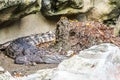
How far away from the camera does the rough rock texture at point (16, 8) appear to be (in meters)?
7.03

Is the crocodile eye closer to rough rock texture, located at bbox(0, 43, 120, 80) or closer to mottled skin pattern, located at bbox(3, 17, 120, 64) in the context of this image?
mottled skin pattern, located at bbox(3, 17, 120, 64)

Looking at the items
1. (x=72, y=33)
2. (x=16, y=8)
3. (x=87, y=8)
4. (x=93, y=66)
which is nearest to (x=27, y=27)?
(x=16, y=8)

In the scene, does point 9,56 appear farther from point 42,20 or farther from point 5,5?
point 42,20

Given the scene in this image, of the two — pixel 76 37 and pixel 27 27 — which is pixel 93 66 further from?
pixel 27 27

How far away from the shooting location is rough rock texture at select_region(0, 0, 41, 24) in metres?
7.03

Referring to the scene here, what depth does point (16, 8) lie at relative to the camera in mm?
7371

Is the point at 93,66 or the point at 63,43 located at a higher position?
the point at 93,66

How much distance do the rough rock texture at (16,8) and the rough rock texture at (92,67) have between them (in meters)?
4.71

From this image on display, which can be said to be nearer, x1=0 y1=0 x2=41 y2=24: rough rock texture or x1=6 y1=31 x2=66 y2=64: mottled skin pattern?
x1=6 y1=31 x2=66 y2=64: mottled skin pattern

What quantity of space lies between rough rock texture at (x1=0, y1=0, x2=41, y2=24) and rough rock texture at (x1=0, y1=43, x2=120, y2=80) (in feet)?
15.5

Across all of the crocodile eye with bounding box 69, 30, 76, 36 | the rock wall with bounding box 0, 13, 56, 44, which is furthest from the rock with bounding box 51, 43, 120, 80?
the rock wall with bounding box 0, 13, 56, 44

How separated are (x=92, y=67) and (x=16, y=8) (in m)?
5.31

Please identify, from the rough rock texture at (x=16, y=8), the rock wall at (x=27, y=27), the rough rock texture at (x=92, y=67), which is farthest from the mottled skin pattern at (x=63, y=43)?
the rough rock texture at (x=92, y=67)

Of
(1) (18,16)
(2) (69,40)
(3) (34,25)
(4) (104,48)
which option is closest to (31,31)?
(3) (34,25)
